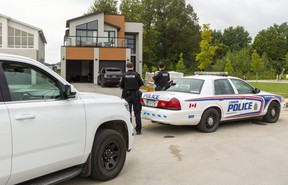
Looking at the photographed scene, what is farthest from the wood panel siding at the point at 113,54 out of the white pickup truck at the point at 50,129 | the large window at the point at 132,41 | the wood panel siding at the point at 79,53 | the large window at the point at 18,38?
the white pickup truck at the point at 50,129

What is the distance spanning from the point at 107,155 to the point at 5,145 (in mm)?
1778

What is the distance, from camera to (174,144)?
718 cm

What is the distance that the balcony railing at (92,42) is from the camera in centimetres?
3113

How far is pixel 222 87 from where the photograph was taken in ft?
29.2

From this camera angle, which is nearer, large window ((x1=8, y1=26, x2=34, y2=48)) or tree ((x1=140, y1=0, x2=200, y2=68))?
large window ((x1=8, y1=26, x2=34, y2=48))

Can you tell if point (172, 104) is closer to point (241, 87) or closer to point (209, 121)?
point (209, 121)

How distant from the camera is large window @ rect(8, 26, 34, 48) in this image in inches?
1448

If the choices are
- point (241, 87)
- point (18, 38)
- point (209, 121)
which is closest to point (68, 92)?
point (209, 121)

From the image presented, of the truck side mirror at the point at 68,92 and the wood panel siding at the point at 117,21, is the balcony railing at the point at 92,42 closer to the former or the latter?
the wood panel siding at the point at 117,21

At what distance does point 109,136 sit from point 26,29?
117 feet

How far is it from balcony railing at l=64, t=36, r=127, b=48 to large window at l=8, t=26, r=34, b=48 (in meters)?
8.35

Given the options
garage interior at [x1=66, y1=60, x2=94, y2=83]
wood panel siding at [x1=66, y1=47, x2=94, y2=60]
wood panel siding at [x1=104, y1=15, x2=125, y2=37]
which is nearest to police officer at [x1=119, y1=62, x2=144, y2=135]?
wood panel siding at [x1=66, y1=47, x2=94, y2=60]

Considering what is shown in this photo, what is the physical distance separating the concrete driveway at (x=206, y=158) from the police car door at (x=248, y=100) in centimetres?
53

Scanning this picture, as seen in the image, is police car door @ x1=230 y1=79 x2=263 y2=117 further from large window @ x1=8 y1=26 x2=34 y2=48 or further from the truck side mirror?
large window @ x1=8 y1=26 x2=34 y2=48
